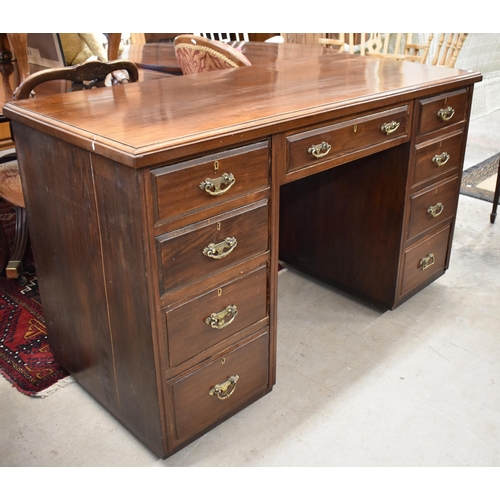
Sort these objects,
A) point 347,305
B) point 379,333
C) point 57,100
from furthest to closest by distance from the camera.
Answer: point 347,305 < point 379,333 < point 57,100

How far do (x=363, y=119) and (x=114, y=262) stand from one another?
80 cm

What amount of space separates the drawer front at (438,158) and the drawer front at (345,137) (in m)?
0.17

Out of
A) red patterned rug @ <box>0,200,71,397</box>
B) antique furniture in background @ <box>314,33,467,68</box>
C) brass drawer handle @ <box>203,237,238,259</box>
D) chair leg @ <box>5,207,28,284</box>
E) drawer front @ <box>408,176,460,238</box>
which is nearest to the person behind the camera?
brass drawer handle @ <box>203,237,238,259</box>

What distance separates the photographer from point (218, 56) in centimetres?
217

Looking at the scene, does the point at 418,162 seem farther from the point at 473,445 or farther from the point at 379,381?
the point at 473,445

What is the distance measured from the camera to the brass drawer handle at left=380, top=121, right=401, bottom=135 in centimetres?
169

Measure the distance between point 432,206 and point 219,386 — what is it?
3.53 feet

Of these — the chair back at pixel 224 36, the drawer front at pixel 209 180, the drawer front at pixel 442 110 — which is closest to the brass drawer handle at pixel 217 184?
the drawer front at pixel 209 180

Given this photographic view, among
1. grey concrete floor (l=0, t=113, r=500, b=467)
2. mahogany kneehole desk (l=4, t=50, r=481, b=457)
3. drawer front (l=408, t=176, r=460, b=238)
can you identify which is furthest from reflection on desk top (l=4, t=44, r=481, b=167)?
Result: grey concrete floor (l=0, t=113, r=500, b=467)

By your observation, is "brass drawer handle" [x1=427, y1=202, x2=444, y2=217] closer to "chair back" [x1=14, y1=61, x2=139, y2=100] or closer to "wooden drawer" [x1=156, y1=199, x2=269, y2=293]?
"wooden drawer" [x1=156, y1=199, x2=269, y2=293]

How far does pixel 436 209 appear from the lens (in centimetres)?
210

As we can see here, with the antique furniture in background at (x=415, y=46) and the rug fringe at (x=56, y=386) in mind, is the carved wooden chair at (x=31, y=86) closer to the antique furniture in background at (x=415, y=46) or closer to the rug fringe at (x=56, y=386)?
the rug fringe at (x=56, y=386)

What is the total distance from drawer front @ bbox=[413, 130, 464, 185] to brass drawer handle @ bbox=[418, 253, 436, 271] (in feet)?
1.07
